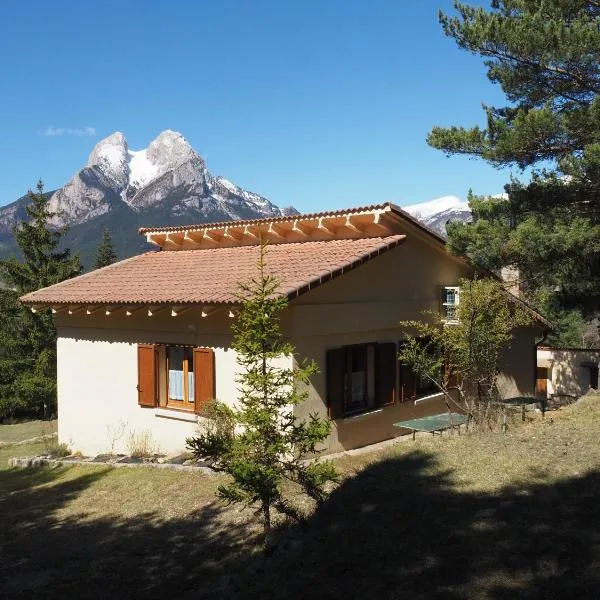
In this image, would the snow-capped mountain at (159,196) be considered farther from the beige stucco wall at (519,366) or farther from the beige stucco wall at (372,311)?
the beige stucco wall at (372,311)

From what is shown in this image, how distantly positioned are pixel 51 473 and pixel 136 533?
17.3 feet

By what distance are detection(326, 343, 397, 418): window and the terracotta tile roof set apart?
5.77 ft

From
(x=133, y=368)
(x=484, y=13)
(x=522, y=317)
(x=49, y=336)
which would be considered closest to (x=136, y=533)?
(x=133, y=368)

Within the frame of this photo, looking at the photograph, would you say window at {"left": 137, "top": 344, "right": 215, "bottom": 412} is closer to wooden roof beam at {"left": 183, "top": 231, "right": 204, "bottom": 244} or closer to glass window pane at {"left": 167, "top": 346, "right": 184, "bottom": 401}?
glass window pane at {"left": 167, "top": 346, "right": 184, "bottom": 401}

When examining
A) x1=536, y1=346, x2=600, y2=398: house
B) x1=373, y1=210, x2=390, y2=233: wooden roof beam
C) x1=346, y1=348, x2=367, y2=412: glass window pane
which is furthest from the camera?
x1=536, y1=346, x2=600, y2=398: house

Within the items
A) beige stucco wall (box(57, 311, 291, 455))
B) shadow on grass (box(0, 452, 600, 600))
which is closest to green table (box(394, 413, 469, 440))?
shadow on grass (box(0, 452, 600, 600))

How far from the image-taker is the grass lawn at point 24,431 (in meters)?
18.0

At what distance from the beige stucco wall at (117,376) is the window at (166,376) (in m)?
0.21

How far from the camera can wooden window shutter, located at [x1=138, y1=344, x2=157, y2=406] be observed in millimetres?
11945

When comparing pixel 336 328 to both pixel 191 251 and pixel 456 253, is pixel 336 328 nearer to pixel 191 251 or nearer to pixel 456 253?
pixel 456 253

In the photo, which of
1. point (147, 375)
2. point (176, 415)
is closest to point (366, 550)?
point (176, 415)

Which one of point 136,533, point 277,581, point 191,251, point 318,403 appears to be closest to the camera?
point 277,581

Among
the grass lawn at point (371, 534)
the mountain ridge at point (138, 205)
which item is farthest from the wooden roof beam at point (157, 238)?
the mountain ridge at point (138, 205)

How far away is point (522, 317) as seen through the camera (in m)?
11.4
